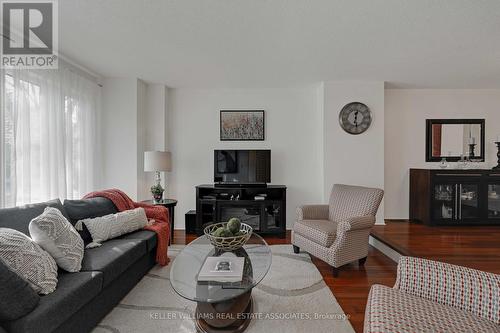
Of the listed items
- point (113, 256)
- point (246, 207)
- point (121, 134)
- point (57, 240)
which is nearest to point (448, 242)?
point (246, 207)

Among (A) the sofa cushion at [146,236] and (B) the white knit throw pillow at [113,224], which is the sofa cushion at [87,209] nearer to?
(B) the white knit throw pillow at [113,224]

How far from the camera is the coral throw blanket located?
2816mm

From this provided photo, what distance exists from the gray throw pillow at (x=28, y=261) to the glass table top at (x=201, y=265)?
73cm

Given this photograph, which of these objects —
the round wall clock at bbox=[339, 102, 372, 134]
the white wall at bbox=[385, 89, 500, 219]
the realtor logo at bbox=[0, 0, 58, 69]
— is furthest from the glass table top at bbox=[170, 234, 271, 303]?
the white wall at bbox=[385, 89, 500, 219]

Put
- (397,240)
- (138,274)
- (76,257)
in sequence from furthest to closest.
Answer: (397,240) → (138,274) → (76,257)

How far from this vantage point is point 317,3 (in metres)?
2.00

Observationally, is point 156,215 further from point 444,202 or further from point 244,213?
point 444,202

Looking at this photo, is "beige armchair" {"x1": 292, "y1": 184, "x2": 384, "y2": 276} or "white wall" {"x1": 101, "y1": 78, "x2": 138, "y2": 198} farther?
"white wall" {"x1": 101, "y1": 78, "x2": 138, "y2": 198}

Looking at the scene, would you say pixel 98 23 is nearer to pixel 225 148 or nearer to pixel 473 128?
pixel 225 148

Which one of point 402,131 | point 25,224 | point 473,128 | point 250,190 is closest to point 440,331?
point 25,224

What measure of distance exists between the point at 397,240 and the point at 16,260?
3790 millimetres

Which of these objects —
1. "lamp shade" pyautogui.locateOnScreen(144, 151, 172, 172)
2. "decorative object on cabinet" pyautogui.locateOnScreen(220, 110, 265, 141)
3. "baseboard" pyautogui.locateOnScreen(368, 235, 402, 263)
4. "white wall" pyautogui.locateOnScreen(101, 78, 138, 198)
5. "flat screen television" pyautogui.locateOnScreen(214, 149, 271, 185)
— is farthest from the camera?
"decorative object on cabinet" pyautogui.locateOnScreen(220, 110, 265, 141)

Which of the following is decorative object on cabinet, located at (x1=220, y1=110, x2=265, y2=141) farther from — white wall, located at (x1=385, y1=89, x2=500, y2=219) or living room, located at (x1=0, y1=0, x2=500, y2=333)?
white wall, located at (x1=385, y1=89, x2=500, y2=219)

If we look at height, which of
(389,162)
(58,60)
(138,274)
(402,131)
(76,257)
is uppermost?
(58,60)
